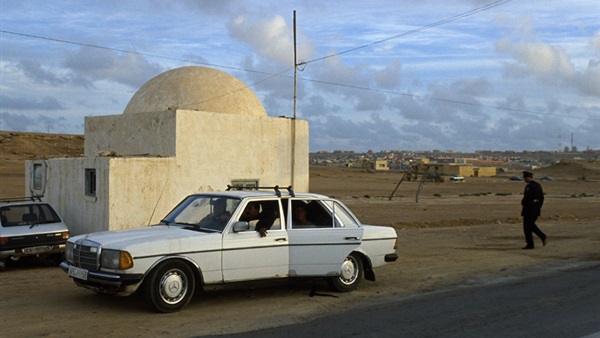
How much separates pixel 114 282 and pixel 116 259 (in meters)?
0.29

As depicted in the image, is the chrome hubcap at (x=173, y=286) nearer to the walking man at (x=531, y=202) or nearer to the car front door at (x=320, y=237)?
the car front door at (x=320, y=237)

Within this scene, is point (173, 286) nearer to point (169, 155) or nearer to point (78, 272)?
point (78, 272)

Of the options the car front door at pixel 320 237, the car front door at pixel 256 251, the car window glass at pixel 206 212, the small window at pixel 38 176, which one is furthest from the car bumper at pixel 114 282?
the small window at pixel 38 176

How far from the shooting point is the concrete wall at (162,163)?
49.5 ft

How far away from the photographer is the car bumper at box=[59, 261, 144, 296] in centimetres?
820

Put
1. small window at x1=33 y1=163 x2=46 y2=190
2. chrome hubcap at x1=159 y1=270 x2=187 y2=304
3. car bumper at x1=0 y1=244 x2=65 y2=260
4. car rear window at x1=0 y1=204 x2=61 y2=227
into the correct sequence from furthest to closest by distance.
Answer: small window at x1=33 y1=163 x2=46 y2=190, car rear window at x1=0 y1=204 x2=61 y2=227, car bumper at x1=0 y1=244 x2=65 y2=260, chrome hubcap at x1=159 y1=270 x2=187 y2=304

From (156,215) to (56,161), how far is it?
3.63 metres

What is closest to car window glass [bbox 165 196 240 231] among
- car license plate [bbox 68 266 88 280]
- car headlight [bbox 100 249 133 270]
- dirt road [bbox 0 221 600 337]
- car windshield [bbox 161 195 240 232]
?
car windshield [bbox 161 195 240 232]

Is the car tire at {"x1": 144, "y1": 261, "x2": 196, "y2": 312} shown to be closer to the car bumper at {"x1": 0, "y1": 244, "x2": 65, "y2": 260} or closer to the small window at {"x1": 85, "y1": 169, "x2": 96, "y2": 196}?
the car bumper at {"x1": 0, "y1": 244, "x2": 65, "y2": 260}

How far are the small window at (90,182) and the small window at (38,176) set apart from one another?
276cm

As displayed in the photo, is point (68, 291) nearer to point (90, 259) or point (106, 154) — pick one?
point (90, 259)

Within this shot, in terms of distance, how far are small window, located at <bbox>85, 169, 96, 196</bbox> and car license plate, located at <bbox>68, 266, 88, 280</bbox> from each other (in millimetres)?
6940

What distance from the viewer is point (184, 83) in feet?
63.7

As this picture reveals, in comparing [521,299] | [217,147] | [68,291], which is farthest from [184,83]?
[521,299]
